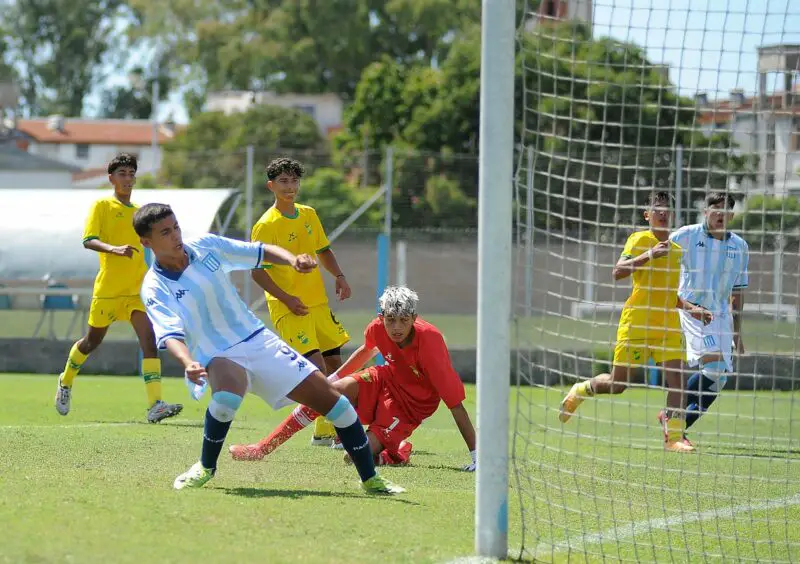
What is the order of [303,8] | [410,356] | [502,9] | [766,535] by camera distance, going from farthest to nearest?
[303,8]
[410,356]
[766,535]
[502,9]

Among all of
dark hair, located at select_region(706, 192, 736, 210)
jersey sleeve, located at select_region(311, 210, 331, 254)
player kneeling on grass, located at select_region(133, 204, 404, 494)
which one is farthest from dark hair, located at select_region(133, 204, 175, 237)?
dark hair, located at select_region(706, 192, 736, 210)

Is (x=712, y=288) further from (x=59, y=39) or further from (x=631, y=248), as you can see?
(x=59, y=39)

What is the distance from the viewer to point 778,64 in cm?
736

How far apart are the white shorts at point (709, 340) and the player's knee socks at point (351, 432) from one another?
4007mm

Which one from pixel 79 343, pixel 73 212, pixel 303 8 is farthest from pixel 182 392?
pixel 303 8

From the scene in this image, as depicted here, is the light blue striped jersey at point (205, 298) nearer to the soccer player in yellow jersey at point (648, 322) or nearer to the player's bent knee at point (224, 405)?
the player's bent knee at point (224, 405)

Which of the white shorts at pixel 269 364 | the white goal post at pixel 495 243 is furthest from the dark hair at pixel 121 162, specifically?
the white goal post at pixel 495 243

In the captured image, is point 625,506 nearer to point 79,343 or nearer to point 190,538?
point 190,538

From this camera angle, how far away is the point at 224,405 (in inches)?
259

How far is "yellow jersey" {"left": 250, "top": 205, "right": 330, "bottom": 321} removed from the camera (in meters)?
9.69

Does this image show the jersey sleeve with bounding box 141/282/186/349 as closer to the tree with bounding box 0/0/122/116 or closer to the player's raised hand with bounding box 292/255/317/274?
the player's raised hand with bounding box 292/255/317/274

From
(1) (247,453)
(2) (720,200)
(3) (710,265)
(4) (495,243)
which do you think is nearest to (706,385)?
(3) (710,265)

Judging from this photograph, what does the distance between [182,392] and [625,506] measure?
8.26 m

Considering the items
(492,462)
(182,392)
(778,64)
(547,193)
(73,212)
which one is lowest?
(182,392)
